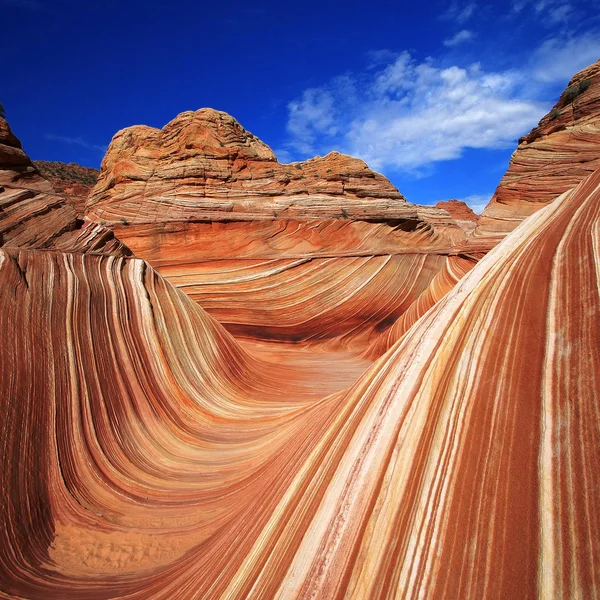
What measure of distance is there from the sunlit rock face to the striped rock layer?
16.1ft

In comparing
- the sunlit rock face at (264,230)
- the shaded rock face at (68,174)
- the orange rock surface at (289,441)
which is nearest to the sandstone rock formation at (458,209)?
the sunlit rock face at (264,230)

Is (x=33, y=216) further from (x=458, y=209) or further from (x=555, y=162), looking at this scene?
(x=458, y=209)

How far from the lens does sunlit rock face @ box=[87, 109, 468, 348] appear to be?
825 cm

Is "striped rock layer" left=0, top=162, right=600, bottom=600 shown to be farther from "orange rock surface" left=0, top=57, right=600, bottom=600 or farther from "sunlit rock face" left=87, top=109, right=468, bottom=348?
"sunlit rock face" left=87, top=109, right=468, bottom=348

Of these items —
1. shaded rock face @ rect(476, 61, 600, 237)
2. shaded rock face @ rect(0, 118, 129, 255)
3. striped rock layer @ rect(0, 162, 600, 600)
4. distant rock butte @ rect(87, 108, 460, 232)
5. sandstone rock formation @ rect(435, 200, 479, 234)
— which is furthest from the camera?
sandstone rock formation @ rect(435, 200, 479, 234)

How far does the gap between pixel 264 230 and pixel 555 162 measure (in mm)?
6027

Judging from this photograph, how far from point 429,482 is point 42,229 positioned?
4.31m

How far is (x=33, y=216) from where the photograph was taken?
4.04m

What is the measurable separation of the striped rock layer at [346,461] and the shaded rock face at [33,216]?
560 mm

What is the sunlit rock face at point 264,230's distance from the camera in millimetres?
8250

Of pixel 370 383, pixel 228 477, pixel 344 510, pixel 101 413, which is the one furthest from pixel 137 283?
pixel 344 510

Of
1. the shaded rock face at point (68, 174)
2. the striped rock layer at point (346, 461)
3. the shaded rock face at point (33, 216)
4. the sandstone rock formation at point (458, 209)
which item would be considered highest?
the shaded rock face at point (68, 174)

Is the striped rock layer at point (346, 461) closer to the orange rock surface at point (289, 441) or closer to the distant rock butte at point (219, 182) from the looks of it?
the orange rock surface at point (289, 441)

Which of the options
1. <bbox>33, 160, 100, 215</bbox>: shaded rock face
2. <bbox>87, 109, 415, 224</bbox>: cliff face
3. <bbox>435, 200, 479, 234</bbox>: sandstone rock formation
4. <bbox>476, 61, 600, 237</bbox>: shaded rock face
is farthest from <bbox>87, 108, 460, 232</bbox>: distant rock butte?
<bbox>435, 200, 479, 234</bbox>: sandstone rock formation
